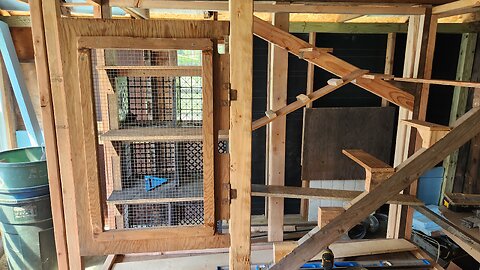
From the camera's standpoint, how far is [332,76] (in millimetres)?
3617

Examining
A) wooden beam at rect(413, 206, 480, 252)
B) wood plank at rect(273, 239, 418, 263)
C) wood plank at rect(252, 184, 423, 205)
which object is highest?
wood plank at rect(252, 184, 423, 205)

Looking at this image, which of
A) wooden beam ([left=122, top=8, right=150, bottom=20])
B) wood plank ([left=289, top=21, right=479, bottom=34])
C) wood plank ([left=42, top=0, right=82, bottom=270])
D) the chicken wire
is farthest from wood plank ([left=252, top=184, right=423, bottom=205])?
wood plank ([left=289, top=21, right=479, bottom=34])

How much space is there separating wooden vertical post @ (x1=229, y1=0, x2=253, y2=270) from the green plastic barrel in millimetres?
1705

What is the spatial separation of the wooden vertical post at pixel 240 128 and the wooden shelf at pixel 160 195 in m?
0.56

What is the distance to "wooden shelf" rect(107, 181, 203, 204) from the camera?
191 cm

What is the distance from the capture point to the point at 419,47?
2287 mm

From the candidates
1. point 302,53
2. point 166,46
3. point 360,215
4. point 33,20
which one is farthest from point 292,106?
point 33,20

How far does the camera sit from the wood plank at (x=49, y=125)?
1.24 meters

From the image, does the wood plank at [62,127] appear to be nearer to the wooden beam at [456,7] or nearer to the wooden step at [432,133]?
the wooden step at [432,133]

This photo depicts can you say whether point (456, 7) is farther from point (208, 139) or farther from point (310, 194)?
point (208, 139)

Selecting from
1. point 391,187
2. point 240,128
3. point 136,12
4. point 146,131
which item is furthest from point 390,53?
point 240,128

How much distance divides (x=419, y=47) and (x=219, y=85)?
1.67 meters

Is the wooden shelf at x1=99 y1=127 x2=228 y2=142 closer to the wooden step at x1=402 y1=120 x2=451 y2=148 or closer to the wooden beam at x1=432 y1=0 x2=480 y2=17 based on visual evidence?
the wooden step at x1=402 y1=120 x2=451 y2=148

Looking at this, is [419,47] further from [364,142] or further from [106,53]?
[106,53]
